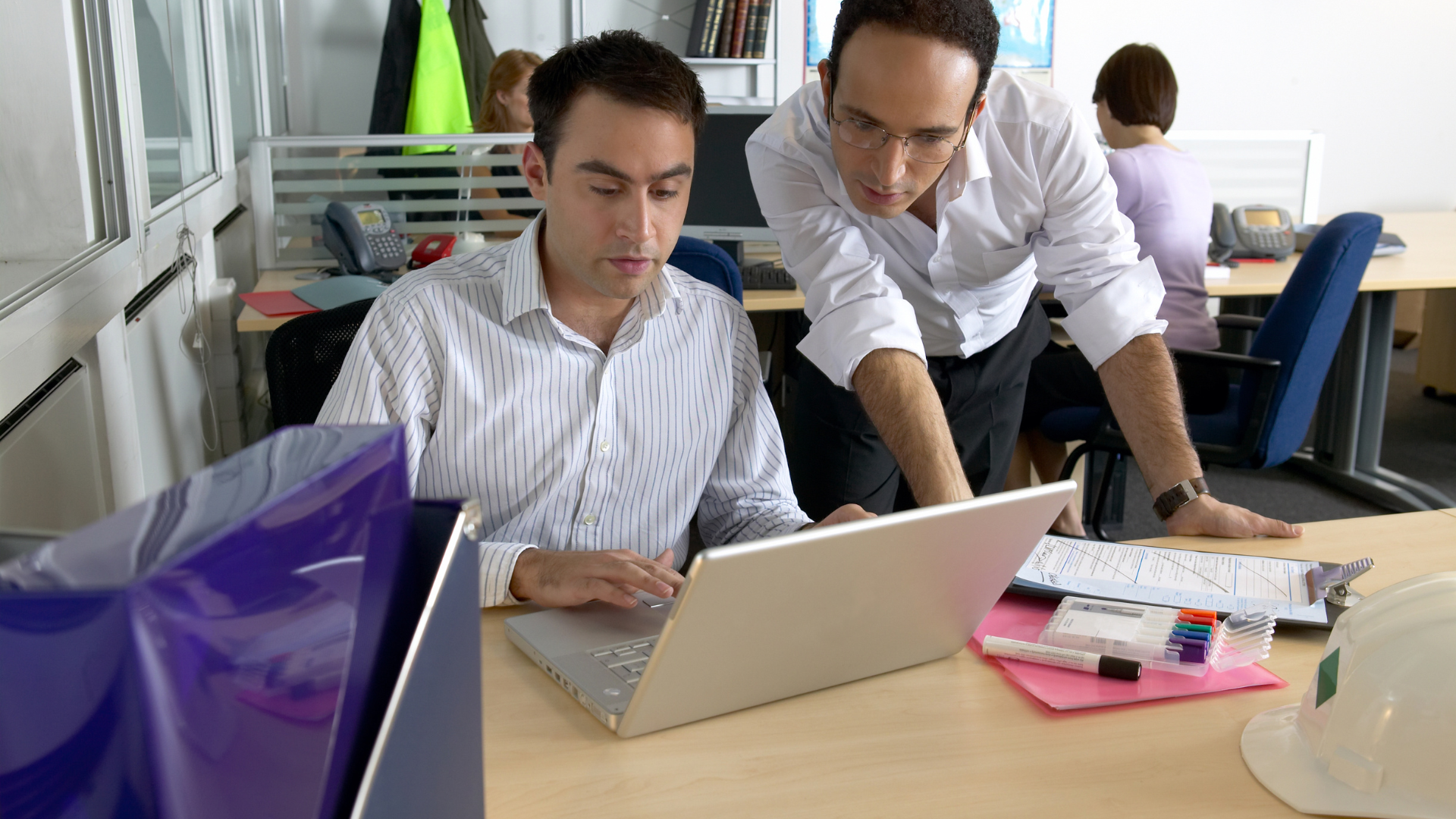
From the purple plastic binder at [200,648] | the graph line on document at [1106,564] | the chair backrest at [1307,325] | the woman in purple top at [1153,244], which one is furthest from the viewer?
the woman in purple top at [1153,244]

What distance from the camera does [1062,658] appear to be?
3.11ft

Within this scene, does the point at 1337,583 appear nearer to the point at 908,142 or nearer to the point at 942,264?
the point at 908,142

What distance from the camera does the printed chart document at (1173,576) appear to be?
1.07 m

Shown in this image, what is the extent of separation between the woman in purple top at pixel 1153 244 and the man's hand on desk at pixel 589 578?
1.78 meters

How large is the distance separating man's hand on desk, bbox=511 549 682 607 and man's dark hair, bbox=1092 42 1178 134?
2.46m

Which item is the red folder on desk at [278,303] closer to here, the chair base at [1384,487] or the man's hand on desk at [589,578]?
the man's hand on desk at [589,578]

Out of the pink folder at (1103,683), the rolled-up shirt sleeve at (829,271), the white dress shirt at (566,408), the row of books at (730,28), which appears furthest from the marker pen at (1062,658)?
the row of books at (730,28)

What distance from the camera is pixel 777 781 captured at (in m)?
0.78

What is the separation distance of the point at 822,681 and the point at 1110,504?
2.03 meters

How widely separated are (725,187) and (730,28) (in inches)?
89.4

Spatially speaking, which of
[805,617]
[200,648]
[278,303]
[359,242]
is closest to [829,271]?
[805,617]

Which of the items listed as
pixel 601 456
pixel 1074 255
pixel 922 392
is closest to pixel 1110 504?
pixel 1074 255

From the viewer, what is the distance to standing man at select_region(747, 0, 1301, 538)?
4.33 ft

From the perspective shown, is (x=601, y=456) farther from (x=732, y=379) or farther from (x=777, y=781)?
(x=777, y=781)
